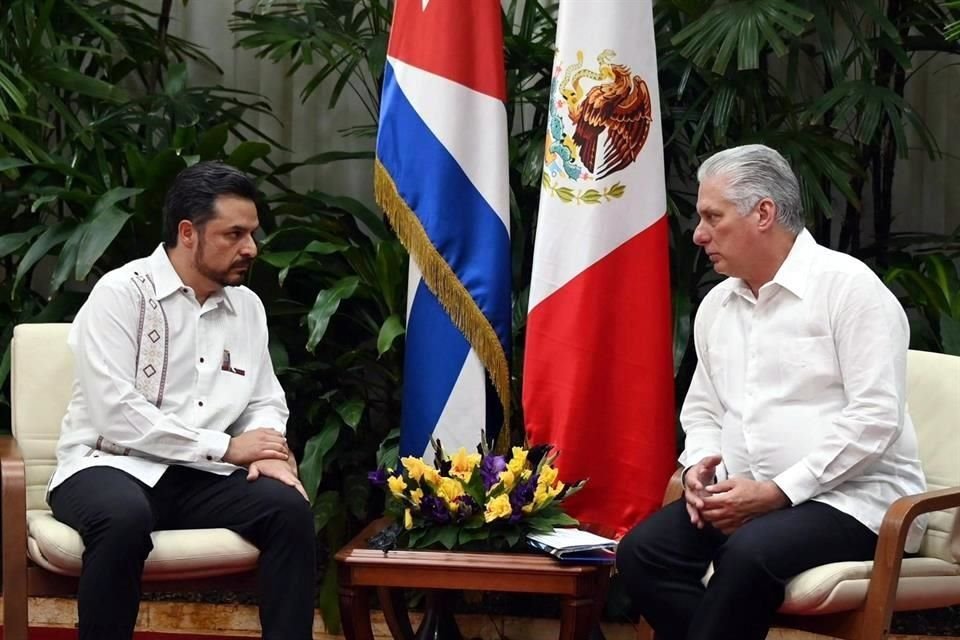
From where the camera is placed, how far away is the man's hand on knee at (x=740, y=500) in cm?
256

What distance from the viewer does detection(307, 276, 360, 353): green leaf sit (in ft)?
11.7

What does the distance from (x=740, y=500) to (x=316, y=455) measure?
1424mm

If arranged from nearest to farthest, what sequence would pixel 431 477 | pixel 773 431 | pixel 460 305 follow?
pixel 773 431 → pixel 431 477 → pixel 460 305

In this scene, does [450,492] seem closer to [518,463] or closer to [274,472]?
[518,463]

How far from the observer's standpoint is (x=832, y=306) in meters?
2.58

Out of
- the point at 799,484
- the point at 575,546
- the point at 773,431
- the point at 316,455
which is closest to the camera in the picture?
the point at 799,484

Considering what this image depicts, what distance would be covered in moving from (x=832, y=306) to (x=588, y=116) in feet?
3.20

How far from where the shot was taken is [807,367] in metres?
2.60

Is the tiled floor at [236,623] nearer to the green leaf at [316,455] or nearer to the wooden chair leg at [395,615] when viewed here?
the wooden chair leg at [395,615]

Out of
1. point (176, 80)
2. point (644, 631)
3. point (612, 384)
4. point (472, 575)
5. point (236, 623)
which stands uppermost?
point (176, 80)

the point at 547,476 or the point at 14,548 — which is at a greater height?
the point at 547,476

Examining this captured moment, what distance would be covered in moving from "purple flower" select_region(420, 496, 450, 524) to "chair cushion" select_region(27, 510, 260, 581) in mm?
375

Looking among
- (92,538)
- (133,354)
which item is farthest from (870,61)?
(92,538)

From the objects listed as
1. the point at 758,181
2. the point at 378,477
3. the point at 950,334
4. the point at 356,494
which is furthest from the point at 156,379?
the point at 950,334
